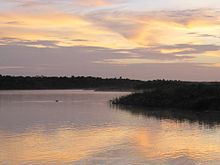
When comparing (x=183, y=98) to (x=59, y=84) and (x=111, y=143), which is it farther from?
(x=59, y=84)

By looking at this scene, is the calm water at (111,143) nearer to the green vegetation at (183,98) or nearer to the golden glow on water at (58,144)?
the golden glow on water at (58,144)

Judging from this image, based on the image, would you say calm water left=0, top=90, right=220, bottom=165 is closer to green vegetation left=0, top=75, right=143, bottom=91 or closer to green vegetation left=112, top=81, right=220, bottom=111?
green vegetation left=112, top=81, right=220, bottom=111

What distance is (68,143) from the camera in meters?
17.3

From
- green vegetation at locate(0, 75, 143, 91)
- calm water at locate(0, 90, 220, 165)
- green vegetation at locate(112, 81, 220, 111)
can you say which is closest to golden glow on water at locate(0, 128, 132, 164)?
calm water at locate(0, 90, 220, 165)

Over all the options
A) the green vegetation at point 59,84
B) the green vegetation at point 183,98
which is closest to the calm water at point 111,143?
the green vegetation at point 183,98

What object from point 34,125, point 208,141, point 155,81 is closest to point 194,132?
point 208,141

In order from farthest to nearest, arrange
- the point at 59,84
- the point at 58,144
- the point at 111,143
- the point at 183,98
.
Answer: the point at 59,84, the point at 183,98, the point at 111,143, the point at 58,144

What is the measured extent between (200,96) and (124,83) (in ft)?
243

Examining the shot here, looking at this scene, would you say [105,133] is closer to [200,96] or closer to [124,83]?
[200,96]

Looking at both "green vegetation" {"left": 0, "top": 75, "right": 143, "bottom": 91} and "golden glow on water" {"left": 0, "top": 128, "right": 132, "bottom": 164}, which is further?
"green vegetation" {"left": 0, "top": 75, "right": 143, "bottom": 91}

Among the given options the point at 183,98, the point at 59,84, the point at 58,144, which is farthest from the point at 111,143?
the point at 59,84

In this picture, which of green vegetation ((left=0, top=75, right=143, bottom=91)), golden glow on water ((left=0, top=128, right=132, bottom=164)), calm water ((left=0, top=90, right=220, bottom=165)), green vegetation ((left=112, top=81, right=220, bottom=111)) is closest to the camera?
calm water ((left=0, top=90, right=220, bottom=165))

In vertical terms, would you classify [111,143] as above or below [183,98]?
below

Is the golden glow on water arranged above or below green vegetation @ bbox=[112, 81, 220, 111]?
below
